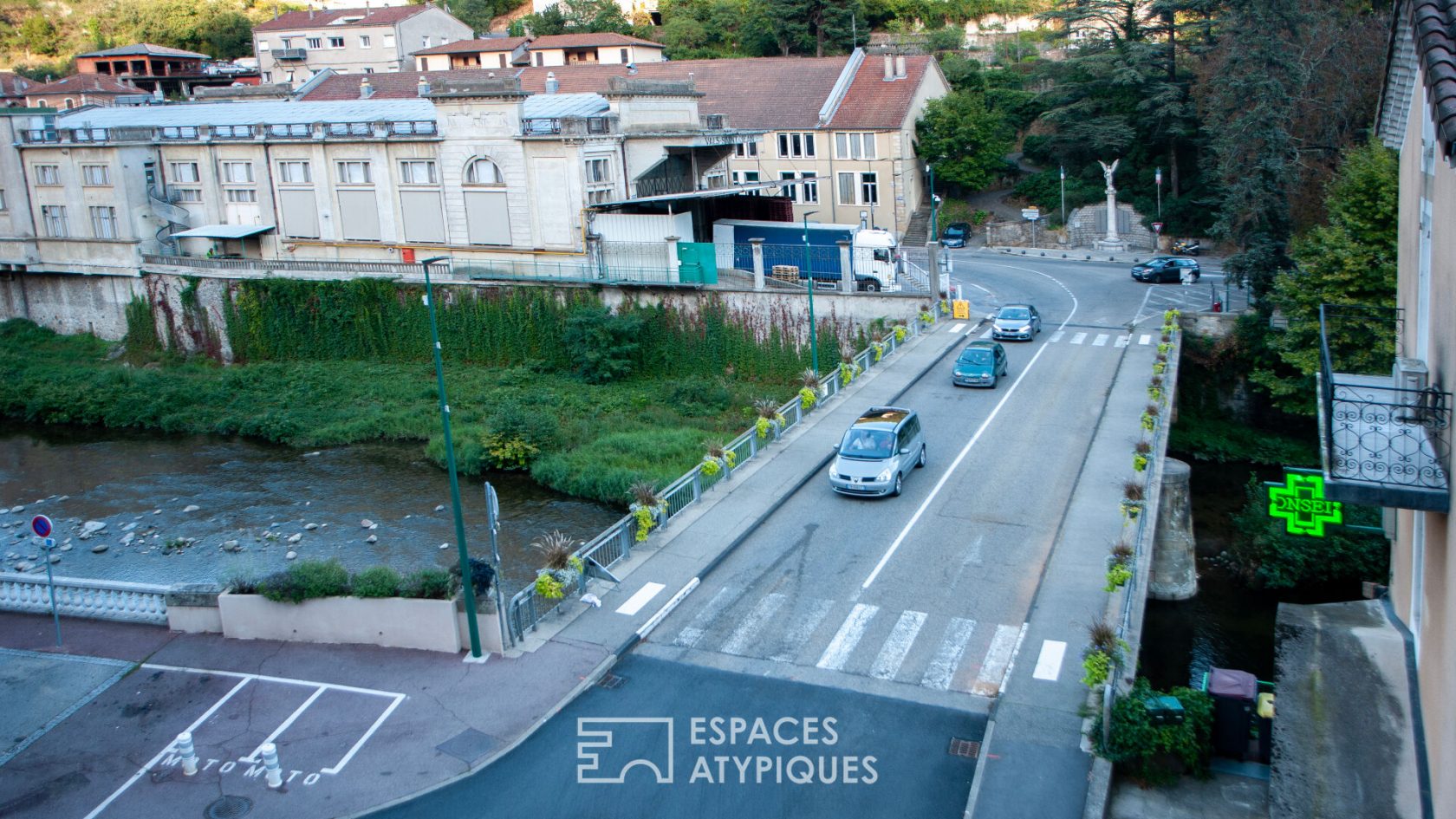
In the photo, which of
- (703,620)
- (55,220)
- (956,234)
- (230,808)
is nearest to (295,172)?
(55,220)

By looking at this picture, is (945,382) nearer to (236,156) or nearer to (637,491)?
(637,491)

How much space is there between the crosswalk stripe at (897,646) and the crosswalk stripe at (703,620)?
3054mm

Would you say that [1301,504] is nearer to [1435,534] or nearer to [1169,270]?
[1435,534]

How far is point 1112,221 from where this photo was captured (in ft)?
178

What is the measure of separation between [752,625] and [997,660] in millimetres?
4128

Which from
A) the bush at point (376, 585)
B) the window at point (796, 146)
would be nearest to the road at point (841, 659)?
the bush at point (376, 585)

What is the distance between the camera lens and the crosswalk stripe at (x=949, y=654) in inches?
656

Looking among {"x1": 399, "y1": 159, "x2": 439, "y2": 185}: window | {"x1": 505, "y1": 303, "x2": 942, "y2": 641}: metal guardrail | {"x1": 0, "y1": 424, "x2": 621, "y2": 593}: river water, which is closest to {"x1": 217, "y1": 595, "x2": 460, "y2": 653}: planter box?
{"x1": 505, "y1": 303, "x2": 942, "y2": 641}: metal guardrail

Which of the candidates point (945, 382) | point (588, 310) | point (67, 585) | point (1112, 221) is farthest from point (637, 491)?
point (1112, 221)

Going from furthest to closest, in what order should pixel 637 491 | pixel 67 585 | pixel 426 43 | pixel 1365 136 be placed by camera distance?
pixel 426 43, pixel 1365 136, pixel 637 491, pixel 67 585

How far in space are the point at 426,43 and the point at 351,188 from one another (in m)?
40.9

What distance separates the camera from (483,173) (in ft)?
146

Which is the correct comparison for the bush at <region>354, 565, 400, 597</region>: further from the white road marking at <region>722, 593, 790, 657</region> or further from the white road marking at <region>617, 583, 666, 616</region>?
the white road marking at <region>722, 593, 790, 657</region>

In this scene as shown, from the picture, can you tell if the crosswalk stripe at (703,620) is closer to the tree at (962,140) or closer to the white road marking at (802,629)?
the white road marking at (802,629)
